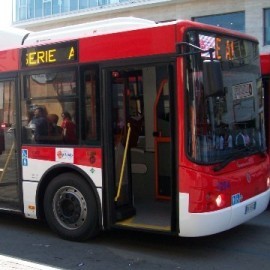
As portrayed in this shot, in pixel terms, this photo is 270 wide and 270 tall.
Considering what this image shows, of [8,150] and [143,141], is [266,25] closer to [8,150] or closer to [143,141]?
[143,141]

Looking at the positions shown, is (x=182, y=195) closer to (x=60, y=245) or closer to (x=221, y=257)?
(x=221, y=257)

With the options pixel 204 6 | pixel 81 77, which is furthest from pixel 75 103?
pixel 204 6

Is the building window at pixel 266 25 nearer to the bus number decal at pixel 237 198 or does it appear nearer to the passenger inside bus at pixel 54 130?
the passenger inside bus at pixel 54 130

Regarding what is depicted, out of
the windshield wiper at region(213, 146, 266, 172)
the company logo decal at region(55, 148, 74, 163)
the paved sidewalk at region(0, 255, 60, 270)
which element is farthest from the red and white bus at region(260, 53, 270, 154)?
the paved sidewalk at region(0, 255, 60, 270)

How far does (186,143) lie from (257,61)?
188cm

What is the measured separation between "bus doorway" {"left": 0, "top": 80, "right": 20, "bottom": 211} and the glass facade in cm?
2291

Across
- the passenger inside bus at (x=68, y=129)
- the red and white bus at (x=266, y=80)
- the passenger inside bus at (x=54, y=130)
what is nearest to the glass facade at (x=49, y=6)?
the red and white bus at (x=266, y=80)

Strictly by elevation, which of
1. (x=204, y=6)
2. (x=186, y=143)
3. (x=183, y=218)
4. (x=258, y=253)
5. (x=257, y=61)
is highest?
(x=204, y=6)

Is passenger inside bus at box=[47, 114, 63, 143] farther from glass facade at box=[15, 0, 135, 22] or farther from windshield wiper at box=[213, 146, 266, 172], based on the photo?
glass facade at box=[15, 0, 135, 22]

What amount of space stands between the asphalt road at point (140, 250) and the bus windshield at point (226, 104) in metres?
1.20

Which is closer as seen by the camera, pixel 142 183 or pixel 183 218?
pixel 183 218

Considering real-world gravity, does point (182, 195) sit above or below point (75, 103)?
below

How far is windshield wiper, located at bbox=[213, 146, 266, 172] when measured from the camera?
592 centimetres

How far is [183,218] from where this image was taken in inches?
229
